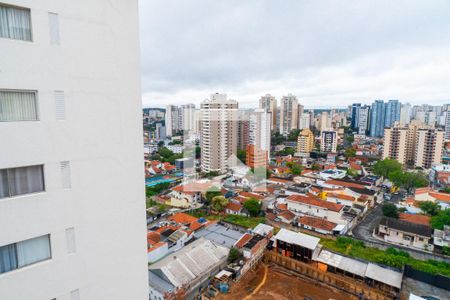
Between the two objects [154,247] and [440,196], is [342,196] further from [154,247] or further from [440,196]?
[154,247]

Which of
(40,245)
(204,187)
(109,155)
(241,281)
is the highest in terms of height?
(109,155)

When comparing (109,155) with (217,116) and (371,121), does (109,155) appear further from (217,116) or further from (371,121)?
(371,121)

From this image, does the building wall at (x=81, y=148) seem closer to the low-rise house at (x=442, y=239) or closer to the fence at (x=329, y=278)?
the fence at (x=329, y=278)

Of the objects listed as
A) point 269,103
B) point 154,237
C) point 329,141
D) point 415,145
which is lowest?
point 154,237

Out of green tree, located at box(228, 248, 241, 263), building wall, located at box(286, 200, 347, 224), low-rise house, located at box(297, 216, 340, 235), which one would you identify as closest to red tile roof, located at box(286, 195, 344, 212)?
building wall, located at box(286, 200, 347, 224)

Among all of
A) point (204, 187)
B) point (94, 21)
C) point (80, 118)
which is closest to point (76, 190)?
point (80, 118)

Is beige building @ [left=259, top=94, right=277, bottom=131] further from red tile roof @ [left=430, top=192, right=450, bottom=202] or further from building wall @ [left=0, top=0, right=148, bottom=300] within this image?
building wall @ [left=0, top=0, right=148, bottom=300]

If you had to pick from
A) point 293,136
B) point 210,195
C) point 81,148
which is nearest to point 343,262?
point 210,195
